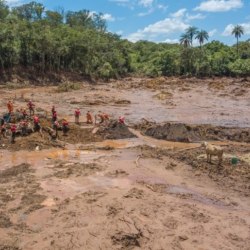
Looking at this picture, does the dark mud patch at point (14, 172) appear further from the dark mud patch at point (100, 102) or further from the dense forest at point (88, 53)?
the dense forest at point (88, 53)

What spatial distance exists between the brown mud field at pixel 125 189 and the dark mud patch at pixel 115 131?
67mm

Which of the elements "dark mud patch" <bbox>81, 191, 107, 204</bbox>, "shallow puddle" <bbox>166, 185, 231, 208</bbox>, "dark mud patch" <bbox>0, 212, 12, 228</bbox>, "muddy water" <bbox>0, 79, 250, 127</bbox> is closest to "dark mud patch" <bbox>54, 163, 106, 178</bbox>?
"dark mud patch" <bbox>81, 191, 107, 204</bbox>

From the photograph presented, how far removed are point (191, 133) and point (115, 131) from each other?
5.06m

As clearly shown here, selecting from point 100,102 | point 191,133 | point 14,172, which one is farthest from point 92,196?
point 100,102

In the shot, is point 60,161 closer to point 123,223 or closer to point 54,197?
point 54,197

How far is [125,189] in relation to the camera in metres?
18.4

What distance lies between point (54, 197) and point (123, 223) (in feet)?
13.4

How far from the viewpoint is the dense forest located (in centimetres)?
6534

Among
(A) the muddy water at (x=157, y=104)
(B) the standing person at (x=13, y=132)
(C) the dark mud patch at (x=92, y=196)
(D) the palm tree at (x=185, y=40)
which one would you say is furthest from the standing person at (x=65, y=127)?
(D) the palm tree at (x=185, y=40)

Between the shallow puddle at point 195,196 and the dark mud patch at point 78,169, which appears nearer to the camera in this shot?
the shallow puddle at point 195,196

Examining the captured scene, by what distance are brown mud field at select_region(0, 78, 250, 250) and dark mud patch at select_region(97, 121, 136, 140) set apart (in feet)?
0.22

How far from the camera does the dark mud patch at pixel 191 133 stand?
2936 cm

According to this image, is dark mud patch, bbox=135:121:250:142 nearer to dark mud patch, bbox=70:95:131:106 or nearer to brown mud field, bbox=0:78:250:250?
brown mud field, bbox=0:78:250:250

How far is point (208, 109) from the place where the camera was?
4594cm
